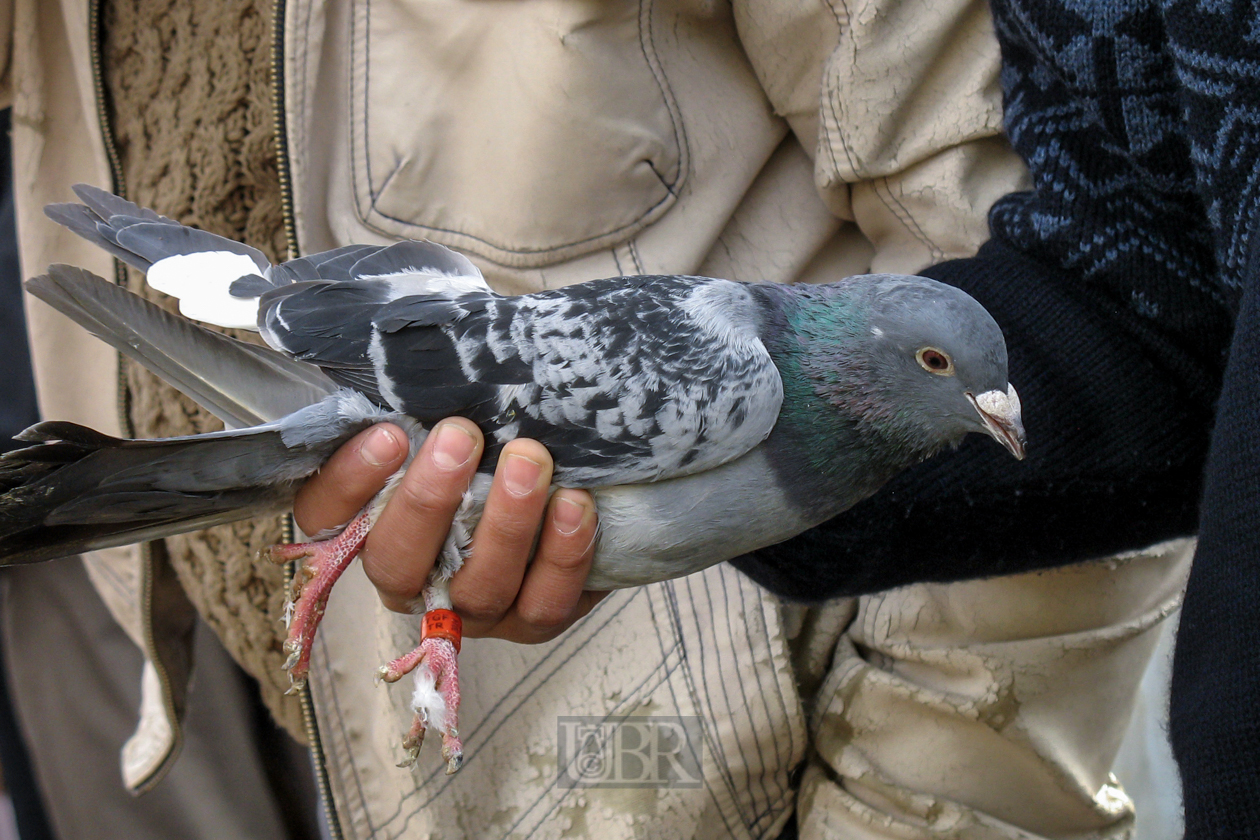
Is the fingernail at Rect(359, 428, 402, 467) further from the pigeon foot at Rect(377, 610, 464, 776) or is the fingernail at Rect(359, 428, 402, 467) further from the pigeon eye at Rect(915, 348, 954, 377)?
the pigeon eye at Rect(915, 348, 954, 377)

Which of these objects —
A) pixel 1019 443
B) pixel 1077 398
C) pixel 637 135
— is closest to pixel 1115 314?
pixel 1077 398

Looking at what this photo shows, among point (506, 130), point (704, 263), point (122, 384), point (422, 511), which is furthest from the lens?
point (122, 384)

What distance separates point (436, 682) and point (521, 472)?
30 cm

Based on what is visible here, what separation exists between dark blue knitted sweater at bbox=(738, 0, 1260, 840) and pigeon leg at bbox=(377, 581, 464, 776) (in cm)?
54

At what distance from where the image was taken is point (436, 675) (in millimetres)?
1154

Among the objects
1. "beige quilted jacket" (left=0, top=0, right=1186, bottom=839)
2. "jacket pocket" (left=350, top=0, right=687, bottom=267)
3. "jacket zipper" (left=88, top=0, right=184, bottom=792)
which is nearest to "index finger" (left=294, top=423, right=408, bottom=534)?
"beige quilted jacket" (left=0, top=0, right=1186, bottom=839)

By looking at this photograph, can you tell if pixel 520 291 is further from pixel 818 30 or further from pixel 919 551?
pixel 919 551

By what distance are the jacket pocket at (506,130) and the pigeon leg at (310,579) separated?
61 centimetres

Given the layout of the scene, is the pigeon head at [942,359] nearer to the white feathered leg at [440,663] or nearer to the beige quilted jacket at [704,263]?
the beige quilted jacket at [704,263]

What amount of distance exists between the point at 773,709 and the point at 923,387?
70 cm

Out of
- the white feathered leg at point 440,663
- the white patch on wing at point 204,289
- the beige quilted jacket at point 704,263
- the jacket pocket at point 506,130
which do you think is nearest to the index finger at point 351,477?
the white feathered leg at point 440,663

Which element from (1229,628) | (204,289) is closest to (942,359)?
(1229,628)

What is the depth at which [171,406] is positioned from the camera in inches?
74.4

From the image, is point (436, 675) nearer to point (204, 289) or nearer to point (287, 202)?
point (204, 289)
